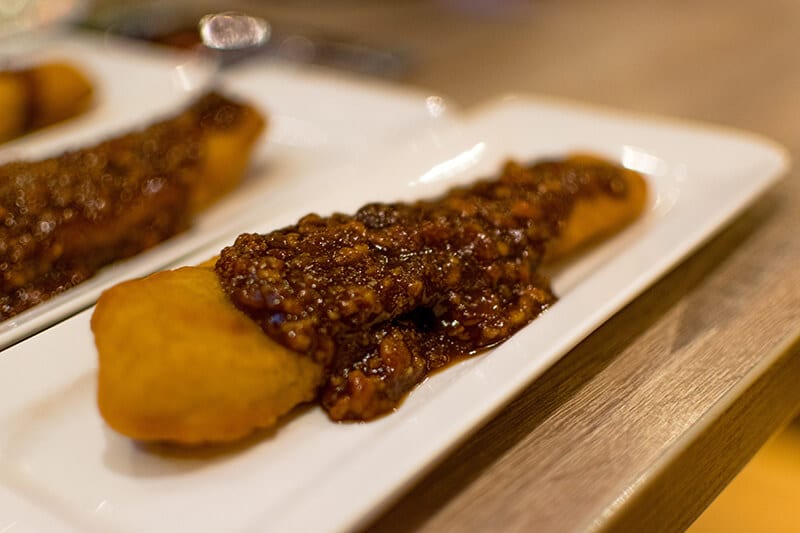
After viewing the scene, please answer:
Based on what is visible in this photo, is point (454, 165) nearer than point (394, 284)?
No

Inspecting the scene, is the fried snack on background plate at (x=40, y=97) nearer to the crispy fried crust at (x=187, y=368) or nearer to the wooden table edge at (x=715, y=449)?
the crispy fried crust at (x=187, y=368)

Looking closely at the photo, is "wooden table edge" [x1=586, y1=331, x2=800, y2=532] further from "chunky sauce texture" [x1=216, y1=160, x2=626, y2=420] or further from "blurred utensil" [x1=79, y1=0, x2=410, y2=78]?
"blurred utensil" [x1=79, y1=0, x2=410, y2=78]

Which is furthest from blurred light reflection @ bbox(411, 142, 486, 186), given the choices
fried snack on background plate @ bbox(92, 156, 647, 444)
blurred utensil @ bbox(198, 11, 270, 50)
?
blurred utensil @ bbox(198, 11, 270, 50)

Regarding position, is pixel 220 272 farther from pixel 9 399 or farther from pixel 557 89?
pixel 557 89

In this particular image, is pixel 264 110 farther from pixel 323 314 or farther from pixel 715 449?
pixel 715 449

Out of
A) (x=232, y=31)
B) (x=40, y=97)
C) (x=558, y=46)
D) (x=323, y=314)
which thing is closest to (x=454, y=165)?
(x=323, y=314)
